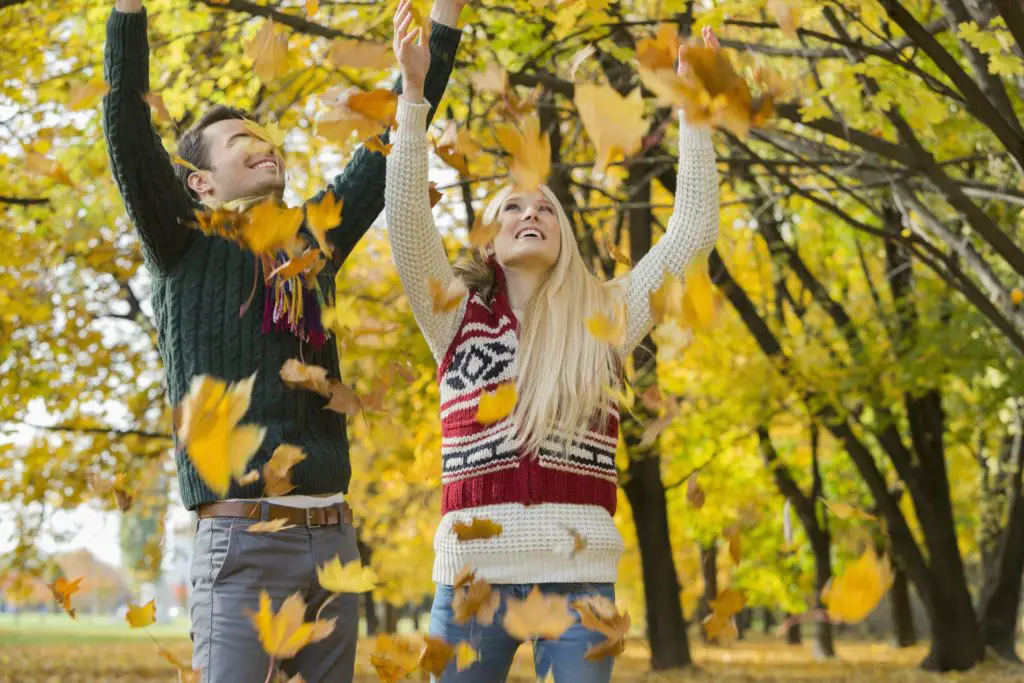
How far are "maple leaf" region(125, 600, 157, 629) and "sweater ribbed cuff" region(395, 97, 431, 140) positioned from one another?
43.3 inches

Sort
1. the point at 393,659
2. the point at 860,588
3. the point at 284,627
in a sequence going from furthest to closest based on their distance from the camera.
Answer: the point at 393,659 → the point at 284,627 → the point at 860,588

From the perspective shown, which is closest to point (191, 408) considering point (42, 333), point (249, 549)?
point (249, 549)

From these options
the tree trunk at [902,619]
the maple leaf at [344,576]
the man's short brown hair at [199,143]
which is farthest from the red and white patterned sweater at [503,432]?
the tree trunk at [902,619]

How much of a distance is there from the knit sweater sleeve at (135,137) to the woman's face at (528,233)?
0.71 meters

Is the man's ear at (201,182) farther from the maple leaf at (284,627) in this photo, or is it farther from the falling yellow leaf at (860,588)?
the falling yellow leaf at (860,588)

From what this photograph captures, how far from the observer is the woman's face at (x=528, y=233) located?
8.37ft

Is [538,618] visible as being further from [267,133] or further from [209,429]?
[267,133]

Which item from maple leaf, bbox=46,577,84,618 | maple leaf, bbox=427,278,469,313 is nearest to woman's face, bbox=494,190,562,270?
maple leaf, bbox=427,278,469,313

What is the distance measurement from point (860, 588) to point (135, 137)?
1.64 meters

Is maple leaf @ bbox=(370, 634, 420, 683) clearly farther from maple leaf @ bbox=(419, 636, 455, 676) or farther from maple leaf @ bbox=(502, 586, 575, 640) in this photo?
maple leaf @ bbox=(502, 586, 575, 640)

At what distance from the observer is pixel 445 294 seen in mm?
2475

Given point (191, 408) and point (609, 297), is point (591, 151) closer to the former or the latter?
point (609, 297)

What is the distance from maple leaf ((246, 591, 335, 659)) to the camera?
82.5 inches

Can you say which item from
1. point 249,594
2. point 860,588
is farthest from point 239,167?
point 860,588
